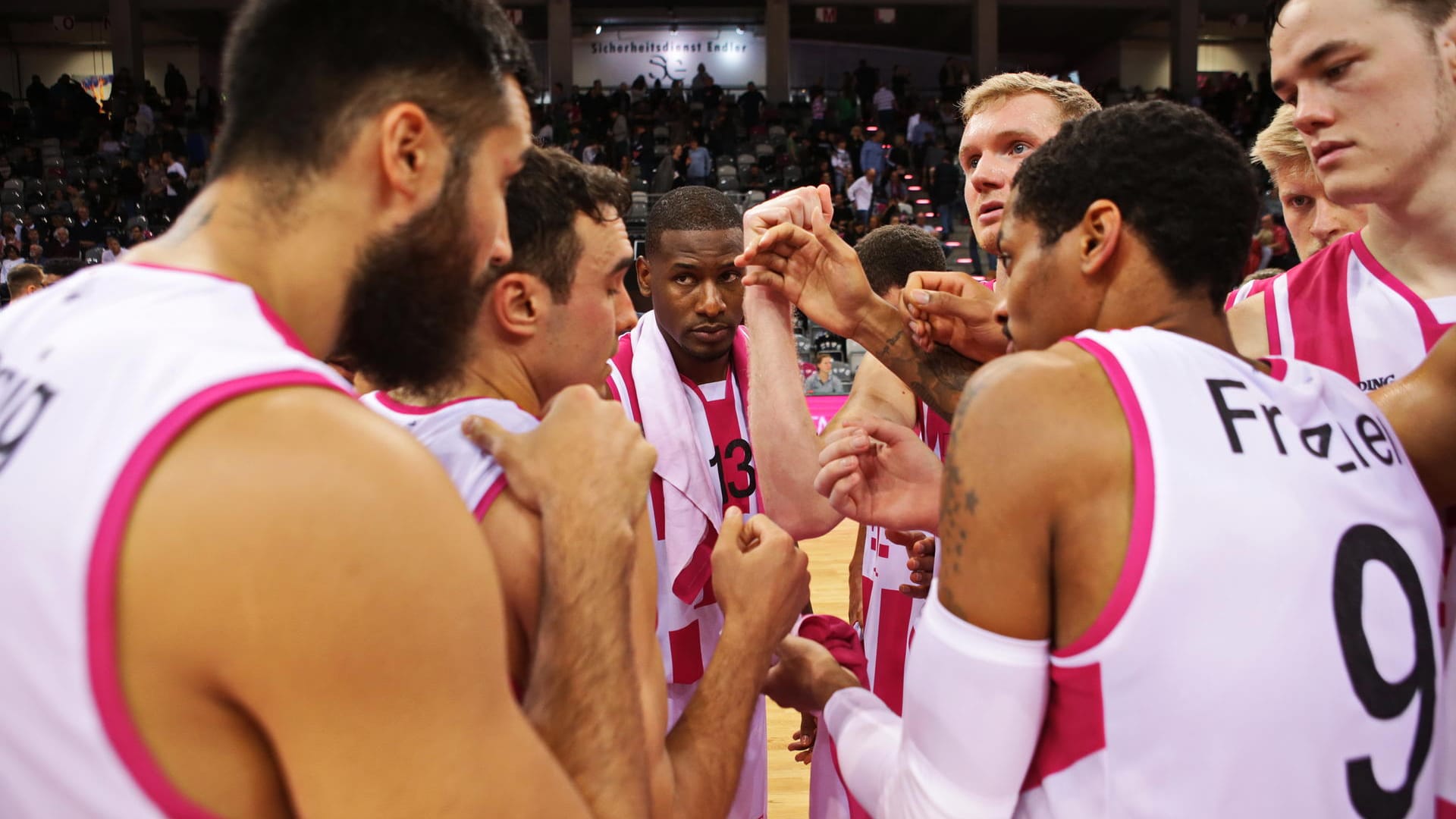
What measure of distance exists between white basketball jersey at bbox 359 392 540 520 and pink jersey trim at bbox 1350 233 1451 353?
1.66 meters

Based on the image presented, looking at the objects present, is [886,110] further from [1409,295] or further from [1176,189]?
[1176,189]

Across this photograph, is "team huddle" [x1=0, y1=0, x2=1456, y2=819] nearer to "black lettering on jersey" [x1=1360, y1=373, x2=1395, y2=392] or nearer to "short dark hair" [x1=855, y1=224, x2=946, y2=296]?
"black lettering on jersey" [x1=1360, y1=373, x2=1395, y2=392]

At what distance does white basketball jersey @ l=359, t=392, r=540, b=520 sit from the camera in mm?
1410

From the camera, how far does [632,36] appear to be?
25.1 metres

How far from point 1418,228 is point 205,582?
85.1 inches

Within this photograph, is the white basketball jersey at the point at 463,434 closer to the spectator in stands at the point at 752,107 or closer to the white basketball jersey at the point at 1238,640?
the white basketball jersey at the point at 1238,640

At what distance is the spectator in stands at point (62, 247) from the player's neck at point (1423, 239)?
1554 centimetres

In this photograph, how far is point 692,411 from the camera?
3441mm

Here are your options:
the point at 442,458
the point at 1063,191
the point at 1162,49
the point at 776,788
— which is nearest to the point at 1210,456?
the point at 1063,191


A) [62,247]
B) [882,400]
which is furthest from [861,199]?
[882,400]

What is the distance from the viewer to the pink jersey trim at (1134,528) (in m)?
1.19

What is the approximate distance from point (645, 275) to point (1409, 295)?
97.6 inches

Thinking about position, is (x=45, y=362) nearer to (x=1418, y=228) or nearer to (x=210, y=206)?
(x=210, y=206)

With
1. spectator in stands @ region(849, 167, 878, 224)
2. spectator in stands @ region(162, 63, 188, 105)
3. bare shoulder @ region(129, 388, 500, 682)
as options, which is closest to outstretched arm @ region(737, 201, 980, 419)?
bare shoulder @ region(129, 388, 500, 682)
